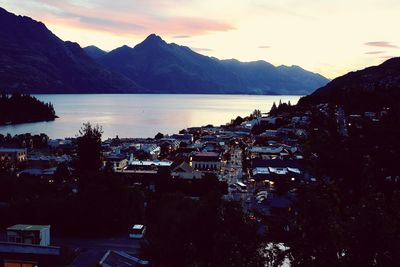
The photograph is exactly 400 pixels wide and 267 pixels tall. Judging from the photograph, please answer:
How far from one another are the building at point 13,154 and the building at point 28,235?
62.2 feet

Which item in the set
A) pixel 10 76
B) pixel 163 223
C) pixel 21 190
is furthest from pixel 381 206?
pixel 10 76

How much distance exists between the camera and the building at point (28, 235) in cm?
800

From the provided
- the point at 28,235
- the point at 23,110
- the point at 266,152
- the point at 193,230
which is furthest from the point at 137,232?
the point at 23,110

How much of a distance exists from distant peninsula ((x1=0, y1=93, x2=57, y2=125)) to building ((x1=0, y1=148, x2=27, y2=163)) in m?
36.5

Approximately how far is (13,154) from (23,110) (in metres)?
39.7

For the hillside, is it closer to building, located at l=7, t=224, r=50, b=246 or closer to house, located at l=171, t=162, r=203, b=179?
house, located at l=171, t=162, r=203, b=179

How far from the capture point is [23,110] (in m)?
63.9

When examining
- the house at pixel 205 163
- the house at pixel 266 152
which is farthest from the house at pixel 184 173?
the house at pixel 266 152

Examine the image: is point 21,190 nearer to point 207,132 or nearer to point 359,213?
point 359,213

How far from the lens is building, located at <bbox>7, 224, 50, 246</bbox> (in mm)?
8002

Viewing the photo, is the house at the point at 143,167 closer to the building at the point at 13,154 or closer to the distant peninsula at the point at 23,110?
the building at the point at 13,154

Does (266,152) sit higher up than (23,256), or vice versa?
(23,256)

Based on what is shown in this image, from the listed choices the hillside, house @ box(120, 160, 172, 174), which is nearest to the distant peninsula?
house @ box(120, 160, 172, 174)

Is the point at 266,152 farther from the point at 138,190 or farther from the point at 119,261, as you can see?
the point at 119,261
